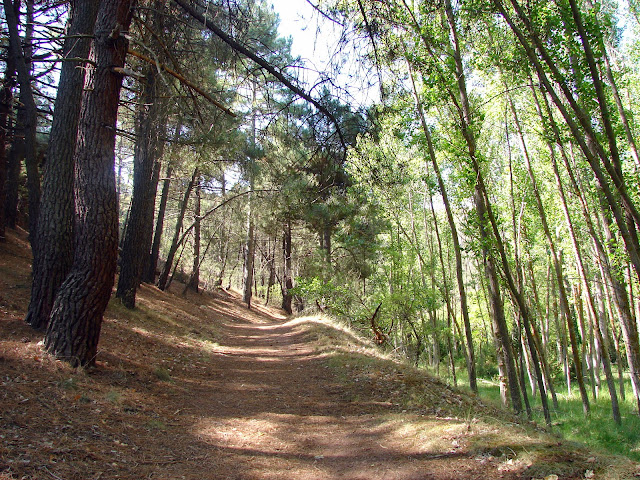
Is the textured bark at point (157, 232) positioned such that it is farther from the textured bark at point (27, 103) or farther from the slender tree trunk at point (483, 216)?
the slender tree trunk at point (483, 216)

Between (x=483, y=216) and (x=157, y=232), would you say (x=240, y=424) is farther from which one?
(x=157, y=232)

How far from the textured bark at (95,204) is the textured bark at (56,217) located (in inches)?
31.7

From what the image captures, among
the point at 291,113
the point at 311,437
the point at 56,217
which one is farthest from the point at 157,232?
the point at 311,437

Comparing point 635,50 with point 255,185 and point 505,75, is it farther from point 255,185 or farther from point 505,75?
point 255,185

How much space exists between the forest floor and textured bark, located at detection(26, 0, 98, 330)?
0.48 meters

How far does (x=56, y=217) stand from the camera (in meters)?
5.39

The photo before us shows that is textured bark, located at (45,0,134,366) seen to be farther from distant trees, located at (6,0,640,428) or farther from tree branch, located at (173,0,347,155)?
tree branch, located at (173,0,347,155)

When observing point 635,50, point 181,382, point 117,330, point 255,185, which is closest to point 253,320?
point 255,185

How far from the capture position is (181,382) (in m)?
5.77

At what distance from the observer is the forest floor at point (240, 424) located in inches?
115

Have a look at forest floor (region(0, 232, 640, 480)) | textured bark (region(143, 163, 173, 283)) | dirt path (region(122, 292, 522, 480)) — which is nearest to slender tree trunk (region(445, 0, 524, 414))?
forest floor (region(0, 232, 640, 480))

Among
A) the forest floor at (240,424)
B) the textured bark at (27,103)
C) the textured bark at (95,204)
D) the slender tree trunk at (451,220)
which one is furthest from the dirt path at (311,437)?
the textured bark at (27,103)

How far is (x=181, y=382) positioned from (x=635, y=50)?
564 inches

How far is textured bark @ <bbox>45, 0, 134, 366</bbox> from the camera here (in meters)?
4.62
